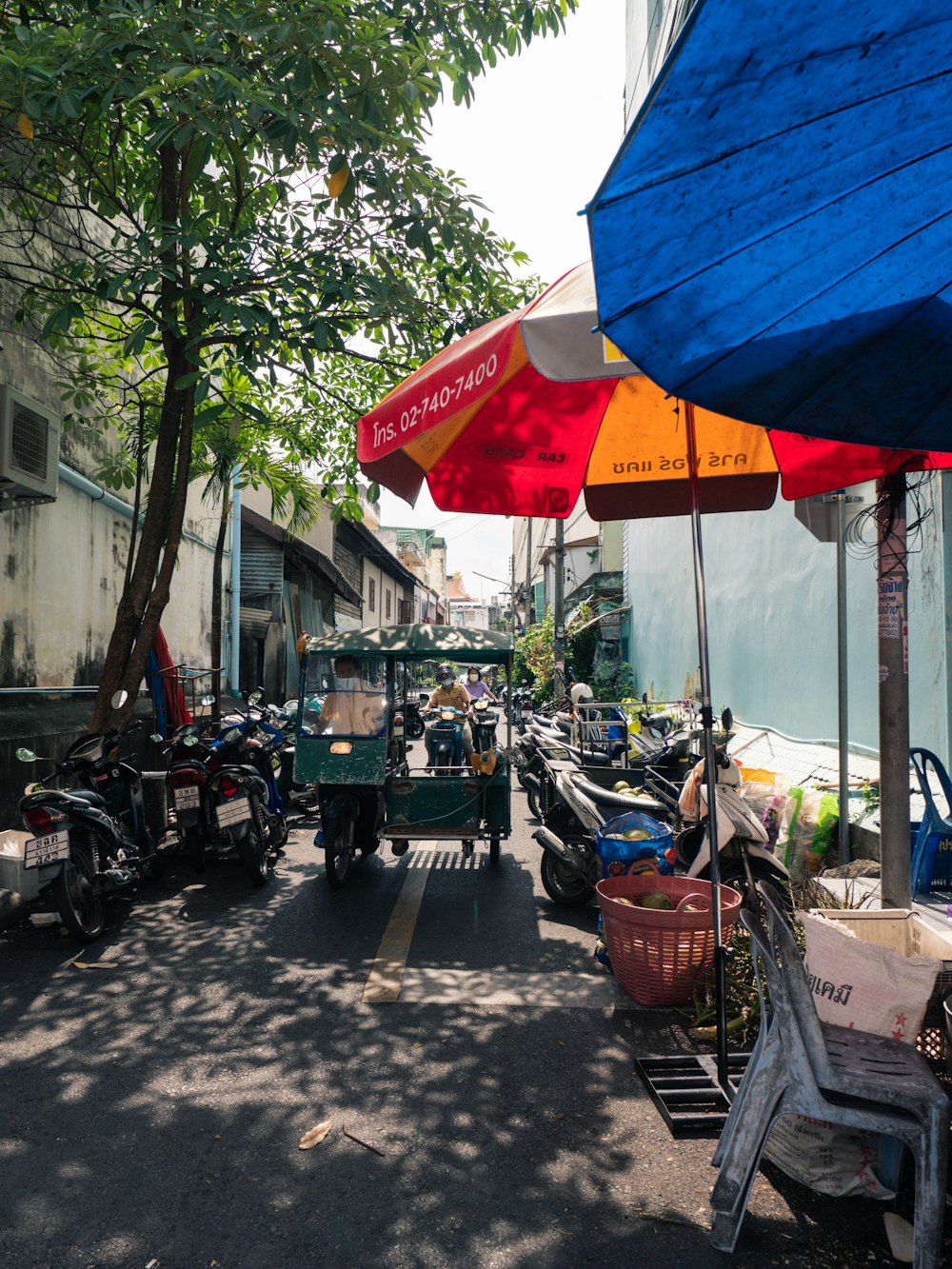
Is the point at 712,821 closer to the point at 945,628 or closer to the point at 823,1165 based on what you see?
the point at 823,1165

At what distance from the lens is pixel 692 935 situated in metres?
4.46

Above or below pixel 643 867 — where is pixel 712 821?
above

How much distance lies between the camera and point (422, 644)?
740 centimetres

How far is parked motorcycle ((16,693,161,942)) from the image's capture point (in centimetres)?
538

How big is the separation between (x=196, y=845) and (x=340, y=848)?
1299mm

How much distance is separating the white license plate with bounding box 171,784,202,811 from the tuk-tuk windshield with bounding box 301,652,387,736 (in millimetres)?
1046

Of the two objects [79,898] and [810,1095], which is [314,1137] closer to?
[810,1095]

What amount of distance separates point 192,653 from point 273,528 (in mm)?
5211

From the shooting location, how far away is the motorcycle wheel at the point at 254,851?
689cm

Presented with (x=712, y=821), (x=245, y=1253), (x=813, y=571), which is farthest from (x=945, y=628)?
(x=245, y=1253)

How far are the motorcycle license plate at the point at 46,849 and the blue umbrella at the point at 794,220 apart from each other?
4.75 m

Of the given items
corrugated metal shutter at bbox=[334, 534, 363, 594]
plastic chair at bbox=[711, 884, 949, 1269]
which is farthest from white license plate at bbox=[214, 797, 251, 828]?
corrugated metal shutter at bbox=[334, 534, 363, 594]

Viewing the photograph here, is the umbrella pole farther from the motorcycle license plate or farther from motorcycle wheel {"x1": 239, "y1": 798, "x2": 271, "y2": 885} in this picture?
motorcycle wheel {"x1": 239, "y1": 798, "x2": 271, "y2": 885}

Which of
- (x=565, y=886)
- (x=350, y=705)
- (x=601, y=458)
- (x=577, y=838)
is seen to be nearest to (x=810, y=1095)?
(x=601, y=458)
